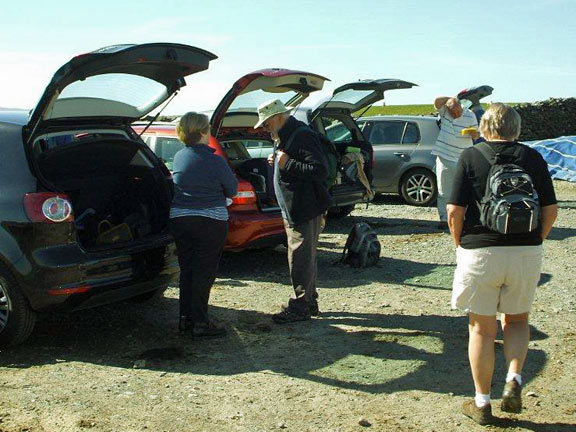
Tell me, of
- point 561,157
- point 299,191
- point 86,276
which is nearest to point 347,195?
point 299,191

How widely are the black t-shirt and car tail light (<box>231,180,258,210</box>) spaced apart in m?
3.84

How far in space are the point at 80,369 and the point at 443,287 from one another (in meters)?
3.82

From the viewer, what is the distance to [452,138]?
392 inches

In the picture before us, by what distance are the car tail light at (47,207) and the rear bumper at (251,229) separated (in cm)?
268

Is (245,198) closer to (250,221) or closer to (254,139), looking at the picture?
(250,221)

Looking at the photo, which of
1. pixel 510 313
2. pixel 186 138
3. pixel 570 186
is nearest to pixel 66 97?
pixel 186 138

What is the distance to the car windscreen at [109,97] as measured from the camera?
220 inches


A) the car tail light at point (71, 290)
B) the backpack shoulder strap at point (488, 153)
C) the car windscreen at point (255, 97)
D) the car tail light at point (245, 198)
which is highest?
the car windscreen at point (255, 97)

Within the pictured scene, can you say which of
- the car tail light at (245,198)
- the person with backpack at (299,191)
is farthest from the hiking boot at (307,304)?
the car tail light at (245,198)

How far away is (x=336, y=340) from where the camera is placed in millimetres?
5762

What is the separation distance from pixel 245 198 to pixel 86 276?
2830 mm

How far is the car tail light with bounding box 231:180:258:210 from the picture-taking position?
25.6ft

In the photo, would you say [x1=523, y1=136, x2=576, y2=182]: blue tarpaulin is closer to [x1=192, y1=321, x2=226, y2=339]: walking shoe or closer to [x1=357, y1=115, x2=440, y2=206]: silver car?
[x1=357, y1=115, x2=440, y2=206]: silver car

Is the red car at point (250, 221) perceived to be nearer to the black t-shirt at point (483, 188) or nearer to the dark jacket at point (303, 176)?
the dark jacket at point (303, 176)
